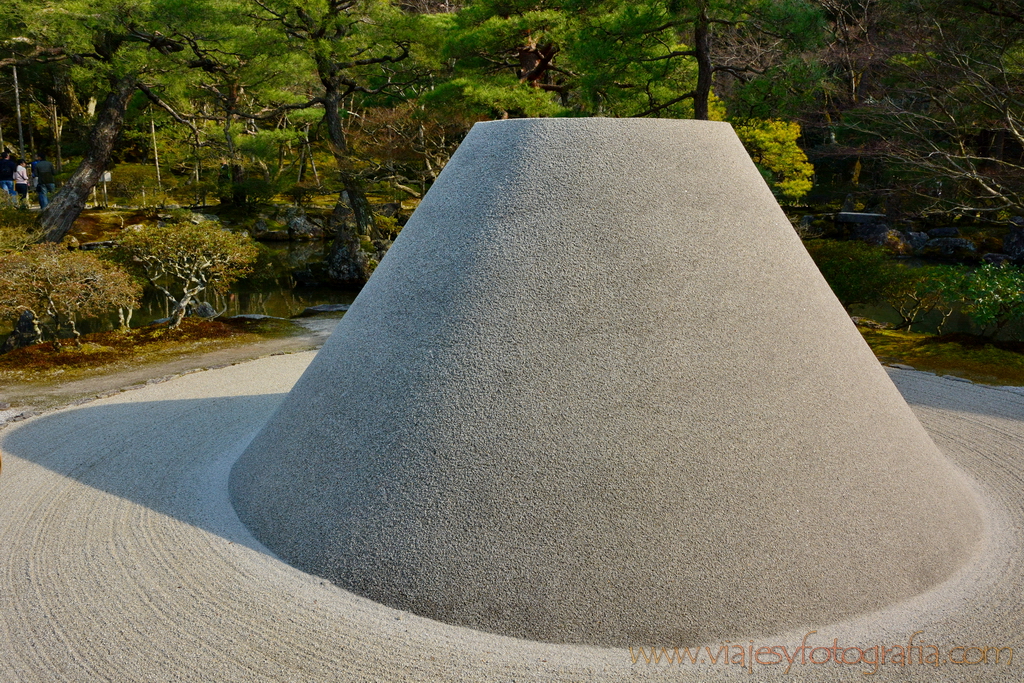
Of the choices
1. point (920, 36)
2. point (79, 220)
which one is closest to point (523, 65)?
point (920, 36)

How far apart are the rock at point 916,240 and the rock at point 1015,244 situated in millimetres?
2653

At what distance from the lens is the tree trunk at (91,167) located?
1808 cm

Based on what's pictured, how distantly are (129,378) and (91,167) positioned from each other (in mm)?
11463

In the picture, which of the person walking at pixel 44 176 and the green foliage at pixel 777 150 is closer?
the green foliage at pixel 777 150

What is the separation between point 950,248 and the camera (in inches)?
999

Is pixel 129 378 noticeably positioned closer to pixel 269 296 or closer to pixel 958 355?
pixel 269 296

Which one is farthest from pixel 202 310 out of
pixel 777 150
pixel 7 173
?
pixel 777 150

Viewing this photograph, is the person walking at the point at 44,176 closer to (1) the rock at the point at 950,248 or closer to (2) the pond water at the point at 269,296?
(2) the pond water at the point at 269,296

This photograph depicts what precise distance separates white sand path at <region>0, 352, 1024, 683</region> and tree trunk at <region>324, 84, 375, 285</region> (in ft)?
45.3

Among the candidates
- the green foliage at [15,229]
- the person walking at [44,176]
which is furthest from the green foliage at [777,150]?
the person walking at [44,176]

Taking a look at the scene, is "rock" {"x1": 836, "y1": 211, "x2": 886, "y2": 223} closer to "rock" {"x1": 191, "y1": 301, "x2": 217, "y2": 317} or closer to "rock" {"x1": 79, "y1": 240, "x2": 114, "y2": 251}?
"rock" {"x1": 191, "y1": 301, "x2": 217, "y2": 317}

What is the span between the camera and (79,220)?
24.1 meters

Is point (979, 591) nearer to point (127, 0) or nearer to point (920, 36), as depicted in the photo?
point (920, 36)

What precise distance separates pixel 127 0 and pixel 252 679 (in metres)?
16.8
